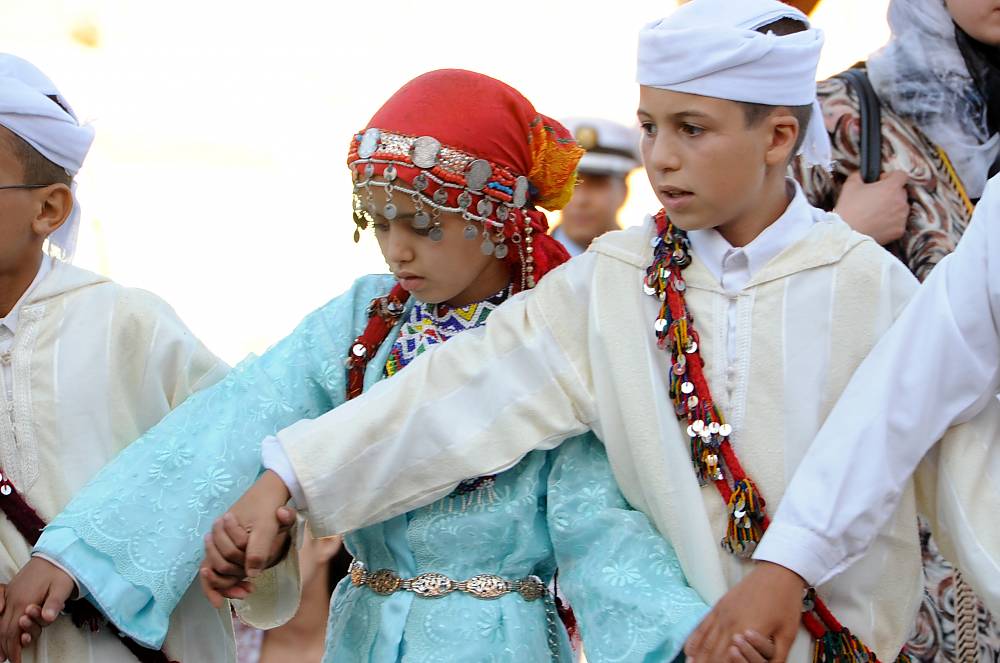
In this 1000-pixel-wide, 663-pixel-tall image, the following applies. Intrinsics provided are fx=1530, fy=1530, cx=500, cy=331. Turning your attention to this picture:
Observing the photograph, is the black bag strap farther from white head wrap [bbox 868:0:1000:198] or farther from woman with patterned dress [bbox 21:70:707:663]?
woman with patterned dress [bbox 21:70:707:663]

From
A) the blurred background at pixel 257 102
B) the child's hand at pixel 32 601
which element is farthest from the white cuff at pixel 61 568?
the blurred background at pixel 257 102

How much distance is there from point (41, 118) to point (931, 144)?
6.18 feet

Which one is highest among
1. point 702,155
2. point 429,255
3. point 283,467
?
point 702,155

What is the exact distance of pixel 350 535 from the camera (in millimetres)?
2914

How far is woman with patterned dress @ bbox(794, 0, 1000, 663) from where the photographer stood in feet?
10.6

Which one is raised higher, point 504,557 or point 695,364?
point 695,364

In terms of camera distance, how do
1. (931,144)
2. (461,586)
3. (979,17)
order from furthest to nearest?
(931,144), (979,17), (461,586)

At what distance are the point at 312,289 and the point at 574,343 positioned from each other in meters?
4.39

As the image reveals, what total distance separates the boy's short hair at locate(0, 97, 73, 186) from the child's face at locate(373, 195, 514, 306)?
72 centimetres

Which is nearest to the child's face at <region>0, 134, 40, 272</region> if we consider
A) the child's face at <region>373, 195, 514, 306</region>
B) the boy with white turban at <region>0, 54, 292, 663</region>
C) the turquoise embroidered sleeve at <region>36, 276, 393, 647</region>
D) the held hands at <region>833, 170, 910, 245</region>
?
the boy with white turban at <region>0, 54, 292, 663</region>

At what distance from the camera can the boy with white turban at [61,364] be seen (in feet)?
9.65

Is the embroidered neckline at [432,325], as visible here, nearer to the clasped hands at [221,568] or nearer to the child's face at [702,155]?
the clasped hands at [221,568]

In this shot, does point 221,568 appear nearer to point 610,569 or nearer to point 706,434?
point 610,569

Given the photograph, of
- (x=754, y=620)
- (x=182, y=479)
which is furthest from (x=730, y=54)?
(x=182, y=479)
